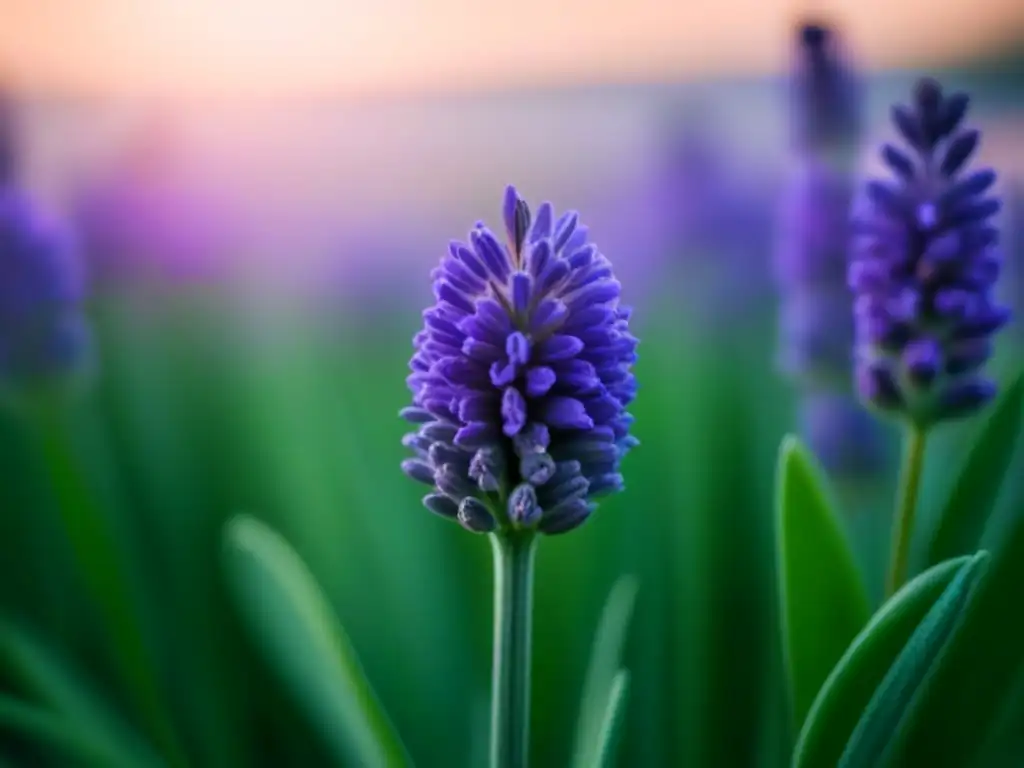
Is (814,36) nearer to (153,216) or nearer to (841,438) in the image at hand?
(841,438)

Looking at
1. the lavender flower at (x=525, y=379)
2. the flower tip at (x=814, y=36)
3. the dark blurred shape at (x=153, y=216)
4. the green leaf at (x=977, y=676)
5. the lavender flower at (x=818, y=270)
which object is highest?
the dark blurred shape at (x=153, y=216)

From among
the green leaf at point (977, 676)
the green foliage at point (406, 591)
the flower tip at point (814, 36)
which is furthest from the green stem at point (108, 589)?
the flower tip at point (814, 36)

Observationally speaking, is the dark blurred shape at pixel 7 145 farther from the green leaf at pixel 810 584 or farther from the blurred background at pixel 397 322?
the green leaf at pixel 810 584

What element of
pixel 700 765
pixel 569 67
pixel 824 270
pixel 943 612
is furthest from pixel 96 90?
pixel 943 612

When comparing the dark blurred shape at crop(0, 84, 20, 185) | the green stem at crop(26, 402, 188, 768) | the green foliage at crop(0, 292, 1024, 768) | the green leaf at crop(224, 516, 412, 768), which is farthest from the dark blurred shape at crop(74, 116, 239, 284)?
the green leaf at crop(224, 516, 412, 768)

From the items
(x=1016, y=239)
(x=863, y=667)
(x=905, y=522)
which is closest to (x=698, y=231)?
(x=1016, y=239)

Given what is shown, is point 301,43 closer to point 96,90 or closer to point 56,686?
point 96,90
